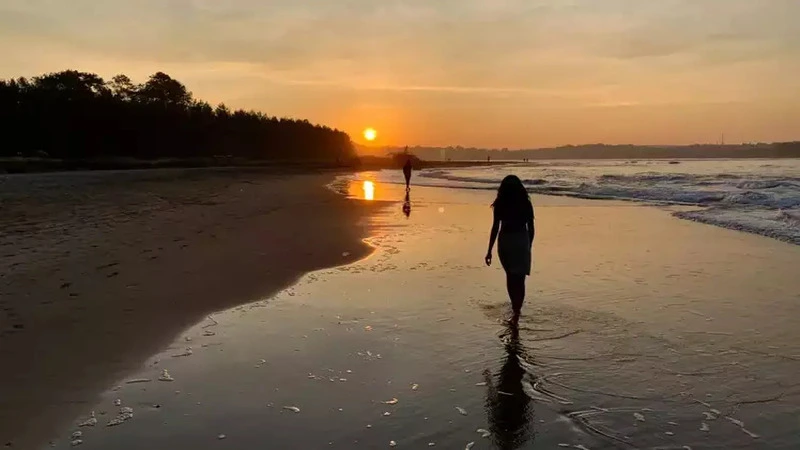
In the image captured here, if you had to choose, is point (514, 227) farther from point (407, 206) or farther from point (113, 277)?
point (407, 206)

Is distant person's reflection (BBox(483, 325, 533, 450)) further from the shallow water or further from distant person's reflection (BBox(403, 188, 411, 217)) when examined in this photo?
distant person's reflection (BBox(403, 188, 411, 217))

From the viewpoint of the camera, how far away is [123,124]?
73.8m

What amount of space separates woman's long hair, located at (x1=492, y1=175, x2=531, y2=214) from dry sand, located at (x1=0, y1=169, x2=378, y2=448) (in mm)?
3874

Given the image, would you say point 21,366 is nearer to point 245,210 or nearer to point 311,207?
point 245,210

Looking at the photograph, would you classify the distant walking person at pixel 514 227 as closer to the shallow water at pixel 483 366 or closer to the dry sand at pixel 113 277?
the shallow water at pixel 483 366

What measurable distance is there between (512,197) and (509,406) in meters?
3.56

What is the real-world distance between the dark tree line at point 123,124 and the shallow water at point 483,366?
65344 mm

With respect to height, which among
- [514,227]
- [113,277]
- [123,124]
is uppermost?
[123,124]

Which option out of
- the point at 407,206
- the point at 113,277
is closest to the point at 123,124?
the point at 407,206

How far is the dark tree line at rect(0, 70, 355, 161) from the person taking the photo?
6412 cm

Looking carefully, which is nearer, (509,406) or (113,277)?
(509,406)

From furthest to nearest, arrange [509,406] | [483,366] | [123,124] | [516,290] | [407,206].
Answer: [123,124] → [407,206] → [516,290] → [483,366] → [509,406]

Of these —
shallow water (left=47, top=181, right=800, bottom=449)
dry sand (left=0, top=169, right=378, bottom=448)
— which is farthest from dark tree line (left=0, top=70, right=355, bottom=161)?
shallow water (left=47, top=181, right=800, bottom=449)

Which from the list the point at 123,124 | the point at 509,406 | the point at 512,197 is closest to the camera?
the point at 509,406
